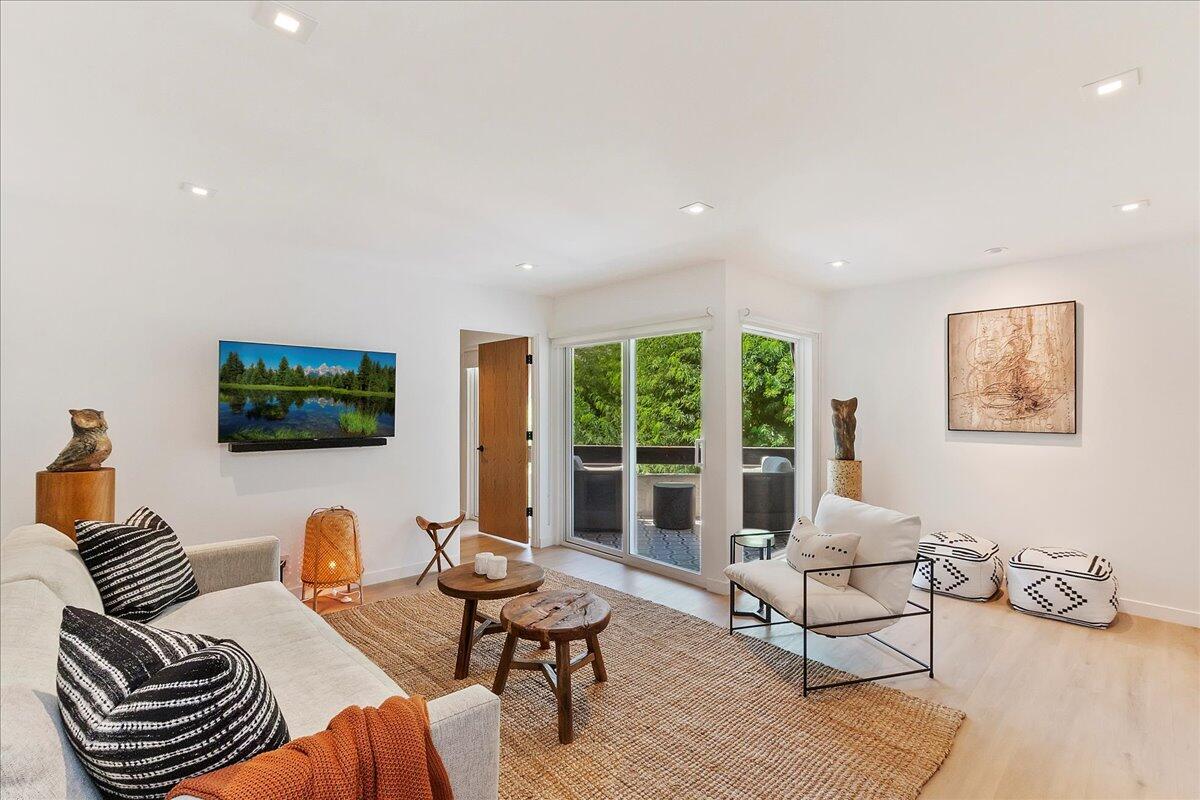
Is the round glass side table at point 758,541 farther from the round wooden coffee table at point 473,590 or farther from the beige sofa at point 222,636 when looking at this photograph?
the beige sofa at point 222,636

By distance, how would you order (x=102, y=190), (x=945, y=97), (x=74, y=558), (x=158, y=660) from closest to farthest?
(x=158, y=660)
(x=945, y=97)
(x=74, y=558)
(x=102, y=190)

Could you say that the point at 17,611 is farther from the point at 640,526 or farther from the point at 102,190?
the point at 640,526

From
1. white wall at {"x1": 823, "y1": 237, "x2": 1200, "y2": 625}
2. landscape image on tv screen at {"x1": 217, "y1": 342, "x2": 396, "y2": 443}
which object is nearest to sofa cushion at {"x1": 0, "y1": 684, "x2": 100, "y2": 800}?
landscape image on tv screen at {"x1": 217, "y1": 342, "x2": 396, "y2": 443}

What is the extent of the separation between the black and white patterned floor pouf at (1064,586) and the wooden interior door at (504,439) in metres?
4.01

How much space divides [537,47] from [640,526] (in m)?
3.96

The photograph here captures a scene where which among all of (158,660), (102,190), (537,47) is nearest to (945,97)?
(537,47)

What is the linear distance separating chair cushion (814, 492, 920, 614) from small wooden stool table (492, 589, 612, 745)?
1.42 metres

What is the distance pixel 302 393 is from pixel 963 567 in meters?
4.90

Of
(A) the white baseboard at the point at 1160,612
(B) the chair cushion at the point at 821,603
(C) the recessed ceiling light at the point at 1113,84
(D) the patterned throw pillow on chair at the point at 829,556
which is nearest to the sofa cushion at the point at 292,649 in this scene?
(B) the chair cushion at the point at 821,603

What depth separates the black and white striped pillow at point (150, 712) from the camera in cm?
104

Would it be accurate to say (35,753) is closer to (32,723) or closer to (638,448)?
(32,723)

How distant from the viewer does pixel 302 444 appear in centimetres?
391

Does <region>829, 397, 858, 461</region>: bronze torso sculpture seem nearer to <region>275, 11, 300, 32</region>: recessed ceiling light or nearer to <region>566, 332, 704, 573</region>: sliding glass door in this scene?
<region>566, 332, 704, 573</region>: sliding glass door

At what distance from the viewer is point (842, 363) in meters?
5.23
